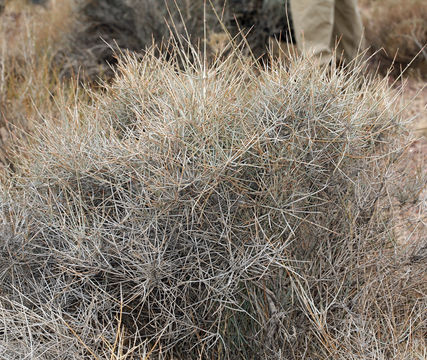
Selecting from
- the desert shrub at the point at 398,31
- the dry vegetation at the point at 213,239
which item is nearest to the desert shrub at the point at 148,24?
the desert shrub at the point at 398,31

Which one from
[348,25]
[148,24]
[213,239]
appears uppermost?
[348,25]

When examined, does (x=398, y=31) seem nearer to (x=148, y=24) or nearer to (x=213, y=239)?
(x=148, y=24)

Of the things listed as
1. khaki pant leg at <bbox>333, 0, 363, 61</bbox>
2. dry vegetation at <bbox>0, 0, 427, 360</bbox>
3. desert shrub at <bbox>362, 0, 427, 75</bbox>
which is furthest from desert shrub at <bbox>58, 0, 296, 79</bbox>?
dry vegetation at <bbox>0, 0, 427, 360</bbox>

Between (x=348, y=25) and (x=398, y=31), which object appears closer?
(x=348, y=25)

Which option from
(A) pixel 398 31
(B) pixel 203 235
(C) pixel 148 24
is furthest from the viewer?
(A) pixel 398 31

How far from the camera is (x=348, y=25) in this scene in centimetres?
502

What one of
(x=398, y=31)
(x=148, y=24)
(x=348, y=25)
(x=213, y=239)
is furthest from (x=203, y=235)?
(x=398, y=31)

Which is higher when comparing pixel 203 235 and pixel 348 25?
pixel 348 25

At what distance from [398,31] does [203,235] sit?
15.9 ft

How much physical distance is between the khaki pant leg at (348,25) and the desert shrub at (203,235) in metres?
2.90

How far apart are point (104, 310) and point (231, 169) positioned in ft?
2.27

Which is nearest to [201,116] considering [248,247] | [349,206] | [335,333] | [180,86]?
[180,86]

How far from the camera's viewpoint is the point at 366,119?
236 centimetres

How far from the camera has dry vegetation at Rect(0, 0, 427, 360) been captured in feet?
6.57
